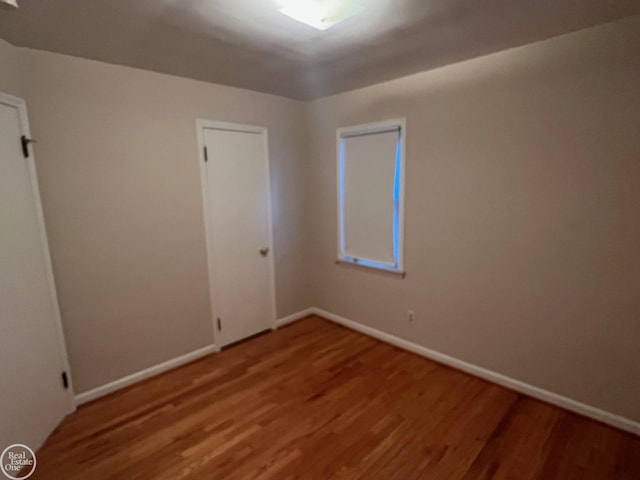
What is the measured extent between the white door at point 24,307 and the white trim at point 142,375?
8.4 inches

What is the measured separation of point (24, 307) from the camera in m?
1.99

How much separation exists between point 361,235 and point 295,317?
1332mm

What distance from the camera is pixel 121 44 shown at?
6.93 feet

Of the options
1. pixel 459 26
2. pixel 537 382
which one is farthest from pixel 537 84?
pixel 537 382

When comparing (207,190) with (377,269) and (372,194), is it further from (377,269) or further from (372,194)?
(377,269)

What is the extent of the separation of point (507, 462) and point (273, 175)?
3012 millimetres

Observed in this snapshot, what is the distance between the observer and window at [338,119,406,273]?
3035 millimetres

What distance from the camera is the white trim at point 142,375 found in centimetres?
249

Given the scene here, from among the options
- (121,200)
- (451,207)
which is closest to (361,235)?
(451,207)

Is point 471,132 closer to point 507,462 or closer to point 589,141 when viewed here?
point 589,141

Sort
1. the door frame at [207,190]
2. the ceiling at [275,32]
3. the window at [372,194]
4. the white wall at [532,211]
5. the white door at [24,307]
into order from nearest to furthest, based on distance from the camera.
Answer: the ceiling at [275,32]
the white door at [24,307]
the white wall at [532,211]
the door frame at [207,190]
the window at [372,194]

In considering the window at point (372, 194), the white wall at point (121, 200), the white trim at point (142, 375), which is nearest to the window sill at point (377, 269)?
the window at point (372, 194)

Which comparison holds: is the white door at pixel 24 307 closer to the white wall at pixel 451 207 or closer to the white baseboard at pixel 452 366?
the white wall at pixel 451 207

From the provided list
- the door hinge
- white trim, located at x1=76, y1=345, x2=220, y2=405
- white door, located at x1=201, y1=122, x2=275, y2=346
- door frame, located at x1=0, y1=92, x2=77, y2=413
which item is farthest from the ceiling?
white trim, located at x1=76, y1=345, x2=220, y2=405
